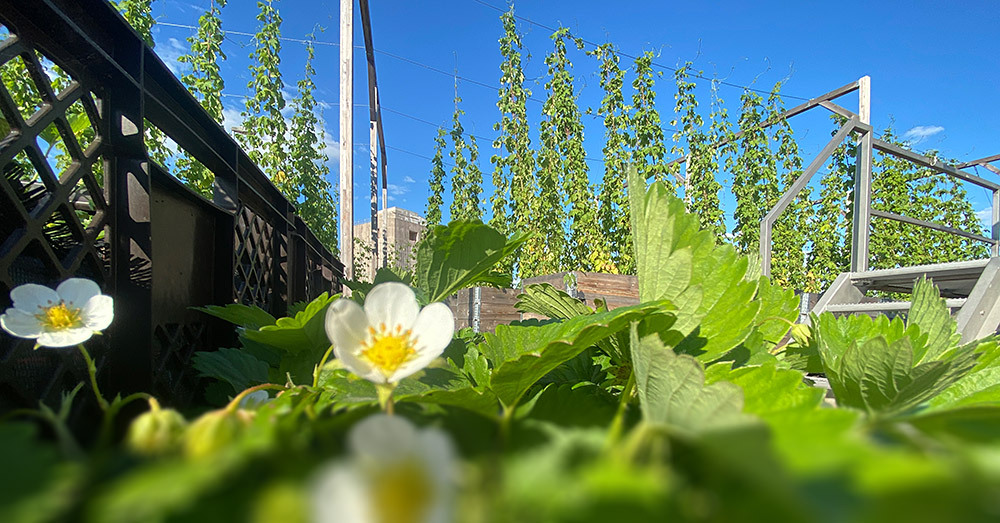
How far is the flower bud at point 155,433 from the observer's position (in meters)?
0.14

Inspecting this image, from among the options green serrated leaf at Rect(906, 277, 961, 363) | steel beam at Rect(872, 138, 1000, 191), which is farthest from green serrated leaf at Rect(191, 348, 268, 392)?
steel beam at Rect(872, 138, 1000, 191)

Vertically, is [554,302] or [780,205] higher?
[780,205]

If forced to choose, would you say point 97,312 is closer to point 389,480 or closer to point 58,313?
point 58,313

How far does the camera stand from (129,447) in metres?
0.14

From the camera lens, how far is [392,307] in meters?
0.32

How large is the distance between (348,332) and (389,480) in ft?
0.59

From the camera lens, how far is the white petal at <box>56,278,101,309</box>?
46cm

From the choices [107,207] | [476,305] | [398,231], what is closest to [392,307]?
[107,207]

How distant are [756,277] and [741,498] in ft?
1.81

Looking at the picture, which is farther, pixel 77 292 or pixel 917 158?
pixel 917 158

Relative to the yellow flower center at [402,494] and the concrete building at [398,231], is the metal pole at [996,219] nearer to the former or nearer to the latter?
the yellow flower center at [402,494]

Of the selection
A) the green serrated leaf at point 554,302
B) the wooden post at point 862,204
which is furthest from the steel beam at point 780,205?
the green serrated leaf at point 554,302

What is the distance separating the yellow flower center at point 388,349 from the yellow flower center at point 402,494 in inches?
5.9

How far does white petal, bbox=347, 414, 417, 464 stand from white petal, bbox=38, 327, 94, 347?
0.44 meters
